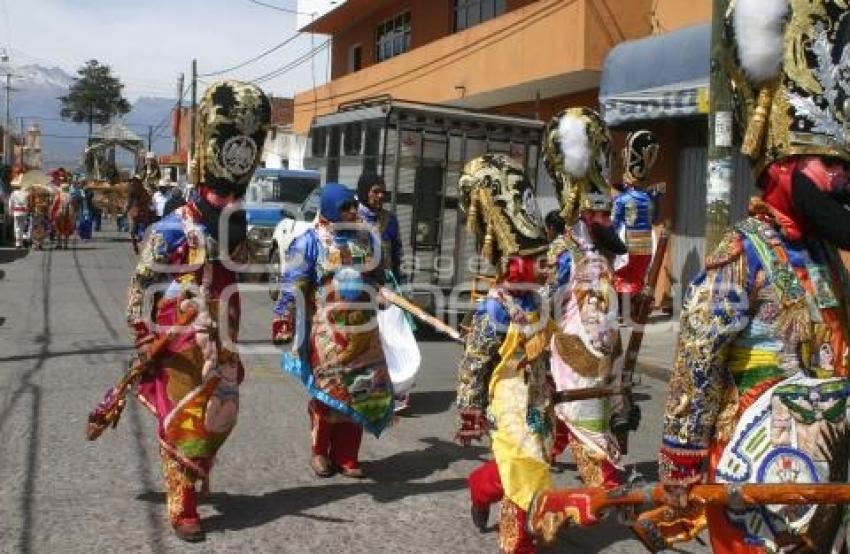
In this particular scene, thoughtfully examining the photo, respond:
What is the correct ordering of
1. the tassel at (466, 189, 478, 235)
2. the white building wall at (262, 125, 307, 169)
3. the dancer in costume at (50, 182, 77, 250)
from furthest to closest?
the white building wall at (262, 125, 307, 169) < the dancer in costume at (50, 182, 77, 250) < the tassel at (466, 189, 478, 235)

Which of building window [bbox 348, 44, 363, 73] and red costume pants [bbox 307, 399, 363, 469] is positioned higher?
building window [bbox 348, 44, 363, 73]

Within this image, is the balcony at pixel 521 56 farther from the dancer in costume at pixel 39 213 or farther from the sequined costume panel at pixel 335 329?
the sequined costume panel at pixel 335 329

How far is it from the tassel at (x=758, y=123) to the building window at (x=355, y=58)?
28.5 m

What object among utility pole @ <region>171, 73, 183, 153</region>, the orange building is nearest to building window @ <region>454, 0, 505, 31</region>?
the orange building

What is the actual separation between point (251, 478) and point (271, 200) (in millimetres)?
14761

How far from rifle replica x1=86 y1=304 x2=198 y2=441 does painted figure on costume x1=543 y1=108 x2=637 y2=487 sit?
1915mm

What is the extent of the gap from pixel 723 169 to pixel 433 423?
10.8 ft

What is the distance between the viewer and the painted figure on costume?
16.9 feet

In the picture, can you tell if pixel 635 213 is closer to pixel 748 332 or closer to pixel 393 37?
pixel 748 332

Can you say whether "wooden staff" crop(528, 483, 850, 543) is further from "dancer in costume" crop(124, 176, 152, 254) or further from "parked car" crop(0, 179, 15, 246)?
"parked car" crop(0, 179, 15, 246)

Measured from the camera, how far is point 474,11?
22172 millimetres

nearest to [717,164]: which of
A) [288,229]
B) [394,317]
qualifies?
[394,317]

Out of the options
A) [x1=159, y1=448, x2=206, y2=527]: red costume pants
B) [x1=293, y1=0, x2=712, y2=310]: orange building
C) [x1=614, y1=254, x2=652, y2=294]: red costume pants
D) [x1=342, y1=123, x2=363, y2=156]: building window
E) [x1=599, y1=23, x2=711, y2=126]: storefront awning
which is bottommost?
[x1=159, y1=448, x2=206, y2=527]: red costume pants

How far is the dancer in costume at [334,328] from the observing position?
6.00m
